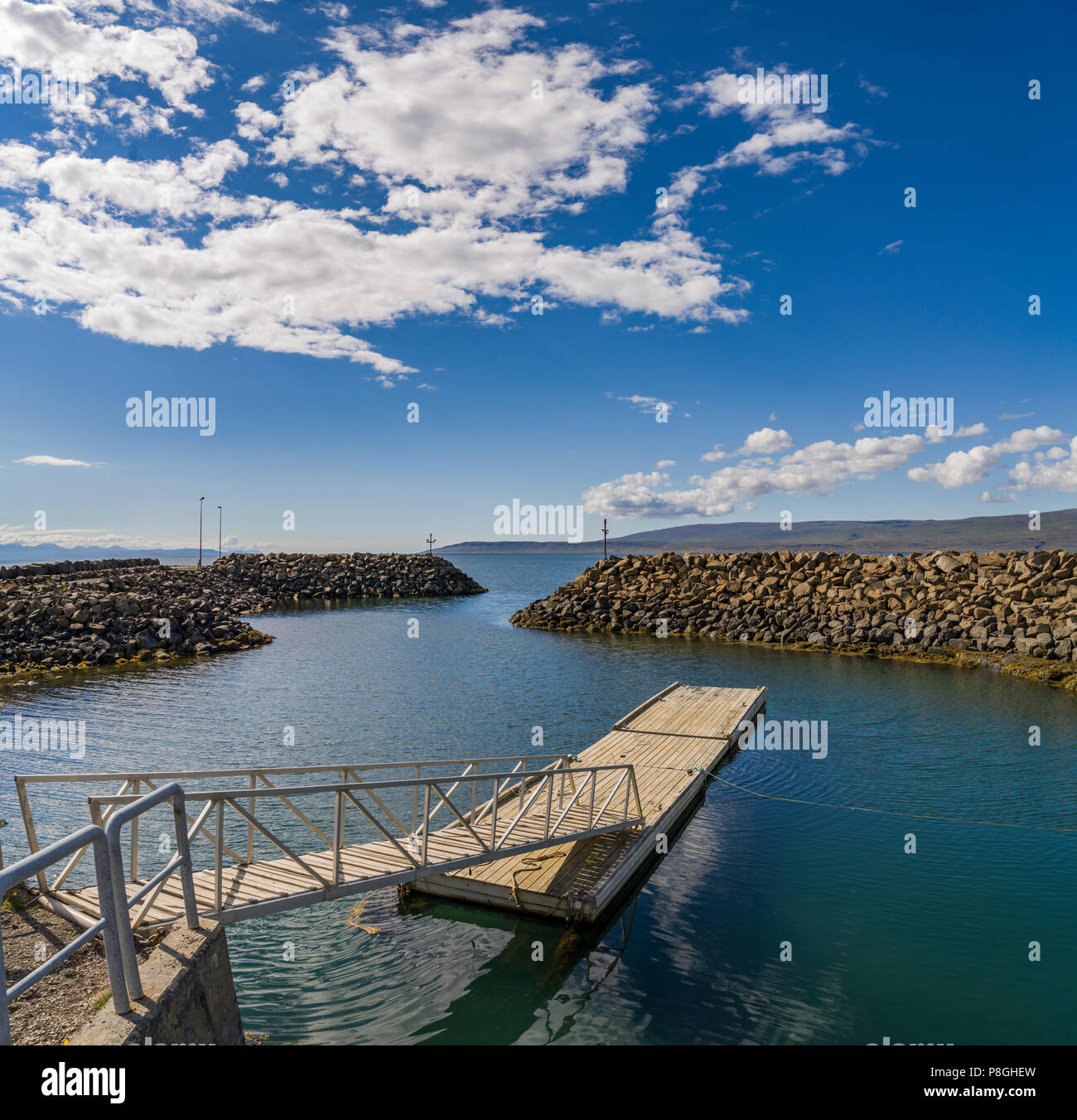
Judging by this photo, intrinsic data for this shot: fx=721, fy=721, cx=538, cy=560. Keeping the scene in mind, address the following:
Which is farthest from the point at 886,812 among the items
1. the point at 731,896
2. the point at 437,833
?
the point at 437,833

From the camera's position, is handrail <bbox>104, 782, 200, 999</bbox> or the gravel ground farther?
the gravel ground

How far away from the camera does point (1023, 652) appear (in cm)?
3152

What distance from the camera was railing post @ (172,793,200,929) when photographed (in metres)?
6.05

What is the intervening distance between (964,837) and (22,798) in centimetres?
1515

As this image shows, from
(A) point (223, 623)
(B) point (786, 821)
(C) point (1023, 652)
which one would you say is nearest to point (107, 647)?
(A) point (223, 623)

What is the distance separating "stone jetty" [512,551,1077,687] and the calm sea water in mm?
6743

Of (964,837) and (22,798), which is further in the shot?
(964,837)

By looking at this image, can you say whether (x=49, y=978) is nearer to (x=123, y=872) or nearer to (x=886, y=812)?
(x=123, y=872)

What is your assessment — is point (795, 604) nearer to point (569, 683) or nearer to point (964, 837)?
point (569, 683)

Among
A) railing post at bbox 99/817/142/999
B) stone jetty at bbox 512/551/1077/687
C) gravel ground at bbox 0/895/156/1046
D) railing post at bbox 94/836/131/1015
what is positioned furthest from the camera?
stone jetty at bbox 512/551/1077/687

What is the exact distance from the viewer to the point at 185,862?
6.08m

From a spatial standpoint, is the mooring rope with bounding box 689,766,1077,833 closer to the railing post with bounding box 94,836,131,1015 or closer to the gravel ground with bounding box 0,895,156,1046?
the gravel ground with bounding box 0,895,156,1046

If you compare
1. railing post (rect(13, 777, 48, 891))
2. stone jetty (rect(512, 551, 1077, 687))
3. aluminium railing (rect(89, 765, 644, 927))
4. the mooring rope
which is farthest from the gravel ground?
stone jetty (rect(512, 551, 1077, 687))
